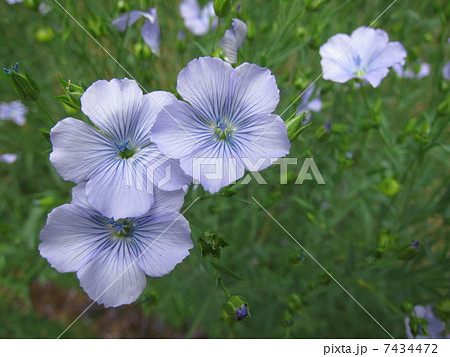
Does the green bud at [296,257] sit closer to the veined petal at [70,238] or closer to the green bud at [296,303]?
the green bud at [296,303]

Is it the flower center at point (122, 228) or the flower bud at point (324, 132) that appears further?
the flower bud at point (324, 132)

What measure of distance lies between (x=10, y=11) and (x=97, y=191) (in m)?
1.28

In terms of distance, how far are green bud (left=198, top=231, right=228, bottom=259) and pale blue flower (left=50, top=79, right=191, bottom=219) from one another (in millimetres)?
146

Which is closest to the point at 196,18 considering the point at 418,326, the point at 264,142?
the point at 264,142

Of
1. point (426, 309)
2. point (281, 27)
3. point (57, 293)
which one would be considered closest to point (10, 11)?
point (281, 27)

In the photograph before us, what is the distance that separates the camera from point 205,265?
2.97 ft

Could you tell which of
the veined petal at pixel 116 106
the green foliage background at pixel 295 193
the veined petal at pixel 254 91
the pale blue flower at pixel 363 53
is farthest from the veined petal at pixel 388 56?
the veined petal at pixel 116 106

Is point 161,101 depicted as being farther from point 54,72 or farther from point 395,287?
point 54,72

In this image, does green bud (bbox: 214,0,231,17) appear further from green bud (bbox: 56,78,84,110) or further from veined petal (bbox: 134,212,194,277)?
veined petal (bbox: 134,212,194,277)

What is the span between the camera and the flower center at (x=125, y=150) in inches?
32.5

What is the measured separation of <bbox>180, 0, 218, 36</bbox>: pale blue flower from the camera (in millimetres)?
Answer: 1573

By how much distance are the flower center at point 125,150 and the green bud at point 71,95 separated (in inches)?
5.4

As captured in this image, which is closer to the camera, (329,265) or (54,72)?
(329,265)

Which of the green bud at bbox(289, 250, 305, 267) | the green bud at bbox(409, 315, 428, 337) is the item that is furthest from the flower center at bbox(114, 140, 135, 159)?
the green bud at bbox(409, 315, 428, 337)
